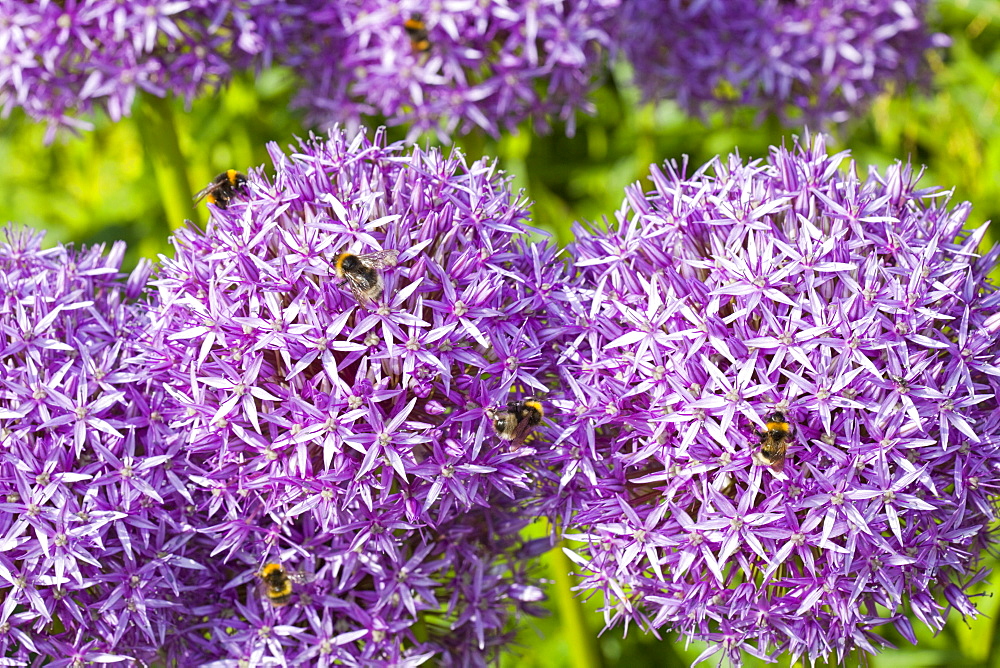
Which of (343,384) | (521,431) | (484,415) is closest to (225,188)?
(343,384)

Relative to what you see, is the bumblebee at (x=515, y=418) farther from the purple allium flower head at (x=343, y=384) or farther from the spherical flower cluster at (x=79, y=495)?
the spherical flower cluster at (x=79, y=495)

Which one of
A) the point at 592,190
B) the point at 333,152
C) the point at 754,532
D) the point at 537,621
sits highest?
the point at 333,152

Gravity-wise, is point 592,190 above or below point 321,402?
below

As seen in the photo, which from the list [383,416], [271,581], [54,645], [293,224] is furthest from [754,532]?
[54,645]

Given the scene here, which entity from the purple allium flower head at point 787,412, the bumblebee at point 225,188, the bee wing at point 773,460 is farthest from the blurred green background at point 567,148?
the bee wing at point 773,460

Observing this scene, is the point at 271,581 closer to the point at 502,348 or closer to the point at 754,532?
the point at 502,348
